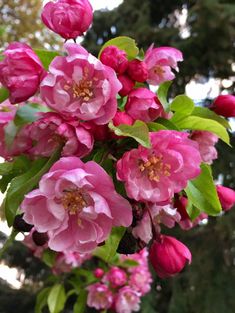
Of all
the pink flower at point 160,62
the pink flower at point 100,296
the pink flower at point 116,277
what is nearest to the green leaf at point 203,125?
the pink flower at point 160,62

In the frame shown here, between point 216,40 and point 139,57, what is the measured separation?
357cm

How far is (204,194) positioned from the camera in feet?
3.27

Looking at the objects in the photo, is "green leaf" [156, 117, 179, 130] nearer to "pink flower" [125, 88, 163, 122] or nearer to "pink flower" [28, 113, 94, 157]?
"pink flower" [125, 88, 163, 122]

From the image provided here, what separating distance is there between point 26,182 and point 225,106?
49 cm

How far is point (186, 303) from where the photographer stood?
4309 millimetres

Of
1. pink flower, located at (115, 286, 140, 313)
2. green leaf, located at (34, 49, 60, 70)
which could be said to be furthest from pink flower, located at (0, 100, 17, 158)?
pink flower, located at (115, 286, 140, 313)

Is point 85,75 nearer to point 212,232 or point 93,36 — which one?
point 212,232

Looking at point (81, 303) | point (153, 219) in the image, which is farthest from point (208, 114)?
point (81, 303)

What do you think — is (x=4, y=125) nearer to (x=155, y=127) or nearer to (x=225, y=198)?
(x=155, y=127)

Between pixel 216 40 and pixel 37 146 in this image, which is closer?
pixel 37 146

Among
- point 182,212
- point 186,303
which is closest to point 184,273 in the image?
point 186,303

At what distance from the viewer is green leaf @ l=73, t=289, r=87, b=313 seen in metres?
2.54

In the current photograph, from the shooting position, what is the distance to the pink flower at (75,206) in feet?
2.75

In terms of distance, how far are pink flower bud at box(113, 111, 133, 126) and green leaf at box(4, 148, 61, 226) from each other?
0.12 meters
